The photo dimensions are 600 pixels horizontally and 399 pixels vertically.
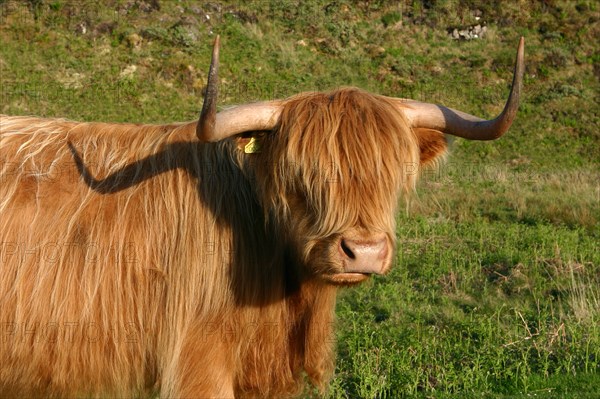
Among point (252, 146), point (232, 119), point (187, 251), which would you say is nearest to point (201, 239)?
point (187, 251)

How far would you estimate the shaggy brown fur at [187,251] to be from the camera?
332 cm

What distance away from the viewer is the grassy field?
527cm

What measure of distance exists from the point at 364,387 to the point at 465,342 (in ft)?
Result: 4.04

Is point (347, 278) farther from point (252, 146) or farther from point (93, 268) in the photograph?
point (93, 268)

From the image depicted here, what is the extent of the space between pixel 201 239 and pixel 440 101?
59.9 feet

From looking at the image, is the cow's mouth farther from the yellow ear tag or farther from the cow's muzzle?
the yellow ear tag

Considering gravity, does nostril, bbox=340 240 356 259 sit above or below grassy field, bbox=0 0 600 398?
above

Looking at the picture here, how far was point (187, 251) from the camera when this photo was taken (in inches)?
138

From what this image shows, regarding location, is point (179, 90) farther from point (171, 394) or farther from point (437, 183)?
point (171, 394)

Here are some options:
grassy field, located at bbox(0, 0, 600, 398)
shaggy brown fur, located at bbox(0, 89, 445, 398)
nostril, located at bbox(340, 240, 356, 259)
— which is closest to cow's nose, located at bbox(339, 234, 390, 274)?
nostril, located at bbox(340, 240, 356, 259)

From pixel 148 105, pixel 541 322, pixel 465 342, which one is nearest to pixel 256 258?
pixel 465 342

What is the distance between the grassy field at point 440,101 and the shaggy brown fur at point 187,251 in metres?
0.84

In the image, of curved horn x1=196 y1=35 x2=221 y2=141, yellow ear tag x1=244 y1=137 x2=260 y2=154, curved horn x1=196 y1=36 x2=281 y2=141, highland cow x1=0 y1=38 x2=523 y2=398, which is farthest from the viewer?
yellow ear tag x1=244 y1=137 x2=260 y2=154

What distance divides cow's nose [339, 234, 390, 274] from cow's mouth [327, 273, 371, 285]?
29 millimetres
